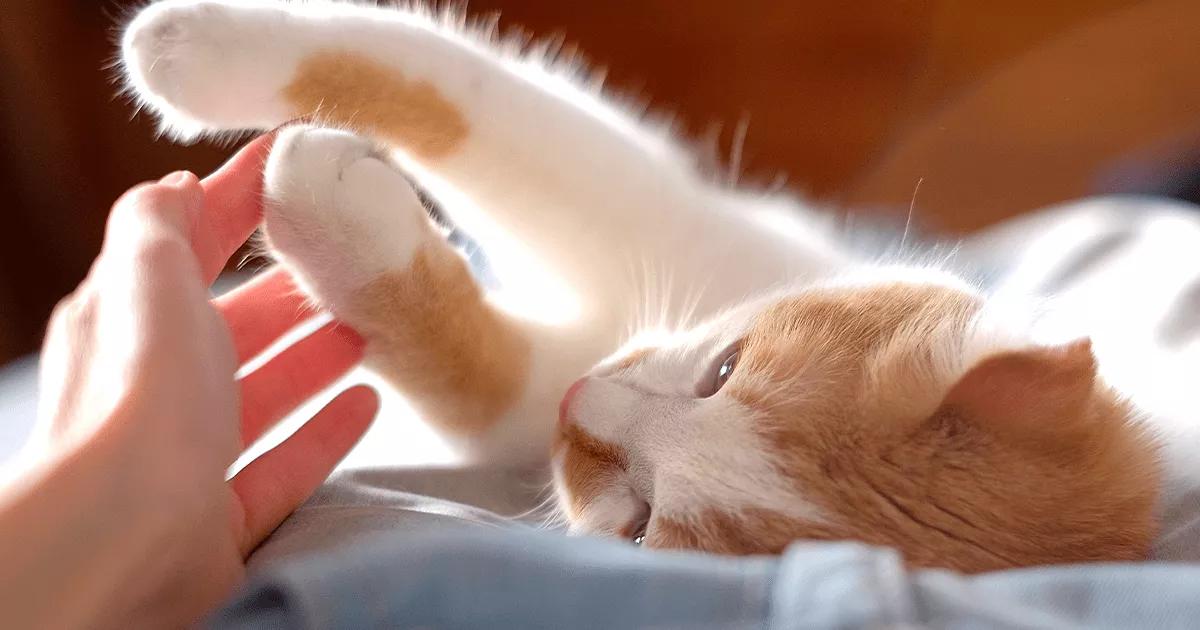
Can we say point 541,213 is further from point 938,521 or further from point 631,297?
point 938,521

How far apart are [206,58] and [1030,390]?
0.69m

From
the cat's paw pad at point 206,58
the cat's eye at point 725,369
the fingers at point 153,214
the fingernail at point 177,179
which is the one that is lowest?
the fingers at point 153,214

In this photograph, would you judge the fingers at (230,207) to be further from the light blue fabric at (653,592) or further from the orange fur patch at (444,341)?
the light blue fabric at (653,592)

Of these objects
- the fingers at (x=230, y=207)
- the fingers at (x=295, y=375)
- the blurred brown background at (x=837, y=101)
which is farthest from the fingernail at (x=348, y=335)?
the blurred brown background at (x=837, y=101)

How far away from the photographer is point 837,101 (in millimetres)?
1974

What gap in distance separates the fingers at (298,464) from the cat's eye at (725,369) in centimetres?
29

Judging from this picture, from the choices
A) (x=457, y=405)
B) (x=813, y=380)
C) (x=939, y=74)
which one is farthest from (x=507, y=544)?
(x=939, y=74)

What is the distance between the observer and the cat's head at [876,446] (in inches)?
24.0

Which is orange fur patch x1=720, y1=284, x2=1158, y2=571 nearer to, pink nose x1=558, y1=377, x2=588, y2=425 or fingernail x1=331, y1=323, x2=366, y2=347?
pink nose x1=558, y1=377, x2=588, y2=425

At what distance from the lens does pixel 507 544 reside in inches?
18.6

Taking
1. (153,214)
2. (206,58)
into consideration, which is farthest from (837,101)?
(153,214)

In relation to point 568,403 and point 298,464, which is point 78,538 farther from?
point 568,403

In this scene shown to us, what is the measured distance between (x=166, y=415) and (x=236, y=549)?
0.44ft

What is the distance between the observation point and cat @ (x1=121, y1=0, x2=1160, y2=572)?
624 mm
